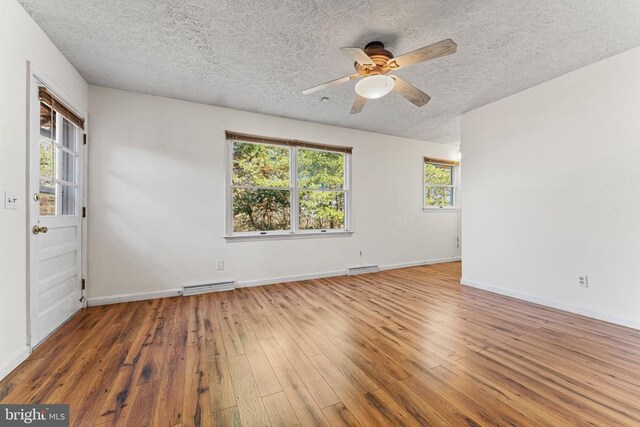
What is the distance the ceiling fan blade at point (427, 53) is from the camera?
1.75 meters

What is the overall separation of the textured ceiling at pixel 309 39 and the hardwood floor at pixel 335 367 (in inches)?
102

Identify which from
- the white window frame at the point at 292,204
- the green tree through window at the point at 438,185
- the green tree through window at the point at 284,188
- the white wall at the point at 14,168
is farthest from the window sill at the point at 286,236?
the green tree through window at the point at 438,185

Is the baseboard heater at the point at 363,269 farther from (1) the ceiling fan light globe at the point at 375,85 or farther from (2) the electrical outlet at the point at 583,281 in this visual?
(1) the ceiling fan light globe at the point at 375,85

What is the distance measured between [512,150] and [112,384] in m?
4.65

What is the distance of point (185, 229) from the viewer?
353 centimetres

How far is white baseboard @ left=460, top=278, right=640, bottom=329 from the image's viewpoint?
2502 millimetres

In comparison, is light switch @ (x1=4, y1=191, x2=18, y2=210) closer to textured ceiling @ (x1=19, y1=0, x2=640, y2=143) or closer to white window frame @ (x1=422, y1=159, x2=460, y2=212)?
textured ceiling @ (x1=19, y1=0, x2=640, y2=143)

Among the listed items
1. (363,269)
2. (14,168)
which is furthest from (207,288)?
(363,269)

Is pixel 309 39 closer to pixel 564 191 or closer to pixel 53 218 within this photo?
pixel 53 218

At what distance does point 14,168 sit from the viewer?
1.87 metres

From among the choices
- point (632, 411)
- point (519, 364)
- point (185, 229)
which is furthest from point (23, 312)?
point (632, 411)

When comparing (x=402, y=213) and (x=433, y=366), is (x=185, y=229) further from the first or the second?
(x=402, y=213)

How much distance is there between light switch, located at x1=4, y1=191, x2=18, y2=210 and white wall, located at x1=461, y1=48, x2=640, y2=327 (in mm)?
4952

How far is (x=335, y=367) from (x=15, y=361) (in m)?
2.24
